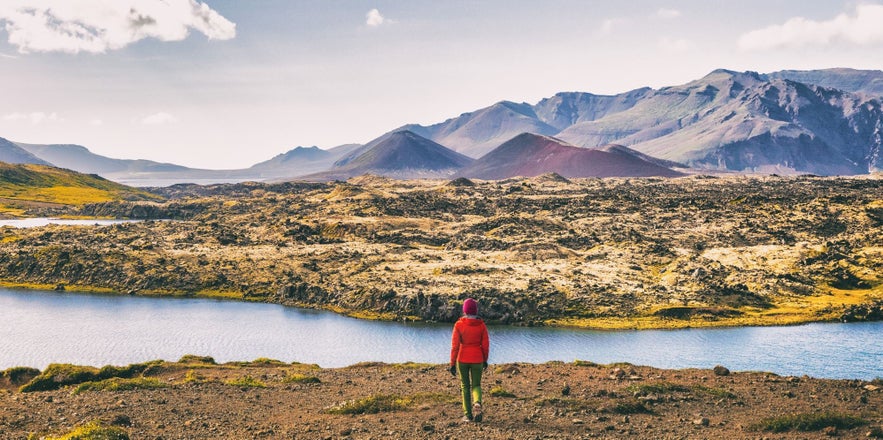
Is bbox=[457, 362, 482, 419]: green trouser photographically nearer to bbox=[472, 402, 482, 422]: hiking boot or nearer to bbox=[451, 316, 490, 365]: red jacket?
bbox=[472, 402, 482, 422]: hiking boot

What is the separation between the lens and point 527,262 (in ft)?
361

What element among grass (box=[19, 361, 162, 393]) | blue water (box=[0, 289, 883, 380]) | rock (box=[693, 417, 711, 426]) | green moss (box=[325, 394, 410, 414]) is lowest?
blue water (box=[0, 289, 883, 380])

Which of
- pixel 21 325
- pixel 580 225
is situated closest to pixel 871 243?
pixel 580 225

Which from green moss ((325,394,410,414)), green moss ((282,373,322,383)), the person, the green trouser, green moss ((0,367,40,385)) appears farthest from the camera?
green moss ((0,367,40,385))

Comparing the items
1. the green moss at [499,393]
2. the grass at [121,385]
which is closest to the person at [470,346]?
the green moss at [499,393]

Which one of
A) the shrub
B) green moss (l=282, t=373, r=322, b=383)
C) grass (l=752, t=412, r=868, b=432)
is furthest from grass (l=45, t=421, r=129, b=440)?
grass (l=752, t=412, r=868, b=432)

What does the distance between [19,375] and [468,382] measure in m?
33.7

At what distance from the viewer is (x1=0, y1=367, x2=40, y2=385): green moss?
1636 inches

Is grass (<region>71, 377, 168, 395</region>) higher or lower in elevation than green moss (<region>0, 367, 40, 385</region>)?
higher

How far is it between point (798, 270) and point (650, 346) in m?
43.8

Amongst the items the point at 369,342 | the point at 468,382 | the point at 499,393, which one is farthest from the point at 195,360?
the point at 468,382

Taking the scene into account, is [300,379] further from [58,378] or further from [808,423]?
[808,423]

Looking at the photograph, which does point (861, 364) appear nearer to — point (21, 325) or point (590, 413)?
point (590, 413)

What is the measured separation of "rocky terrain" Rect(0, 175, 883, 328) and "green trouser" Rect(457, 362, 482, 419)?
5620cm
